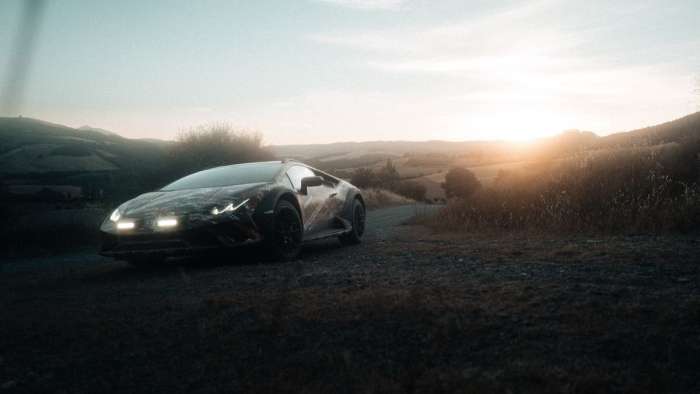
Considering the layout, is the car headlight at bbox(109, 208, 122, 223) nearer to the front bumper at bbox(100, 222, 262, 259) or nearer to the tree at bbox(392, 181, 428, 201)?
the front bumper at bbox(100, 222, 262, 259)

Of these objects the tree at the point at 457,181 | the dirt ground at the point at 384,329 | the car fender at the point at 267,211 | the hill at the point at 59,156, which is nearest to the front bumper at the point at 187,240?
the car fender at the point at 267,211

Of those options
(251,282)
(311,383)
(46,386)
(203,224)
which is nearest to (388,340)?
(311,383)

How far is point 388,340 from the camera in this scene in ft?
10.7

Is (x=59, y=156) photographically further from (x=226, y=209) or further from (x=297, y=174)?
(x=226, y=209)

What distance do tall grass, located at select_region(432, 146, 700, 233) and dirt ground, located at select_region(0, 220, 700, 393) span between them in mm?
2199

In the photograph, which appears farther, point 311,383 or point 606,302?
point 606,302

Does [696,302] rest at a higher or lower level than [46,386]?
higher

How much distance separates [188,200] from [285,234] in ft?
3.83

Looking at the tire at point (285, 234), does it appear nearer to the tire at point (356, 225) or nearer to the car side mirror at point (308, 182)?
the car side mirror at point (308, 182)

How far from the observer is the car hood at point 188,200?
21.3 ft

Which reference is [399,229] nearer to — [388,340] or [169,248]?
[169,248]

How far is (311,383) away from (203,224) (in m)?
3.85

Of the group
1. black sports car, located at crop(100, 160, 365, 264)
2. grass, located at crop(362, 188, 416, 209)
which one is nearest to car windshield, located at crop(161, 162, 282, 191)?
black sports car, located at crop(100, 160, 365, 264)

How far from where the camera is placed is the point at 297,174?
7.97 meters
